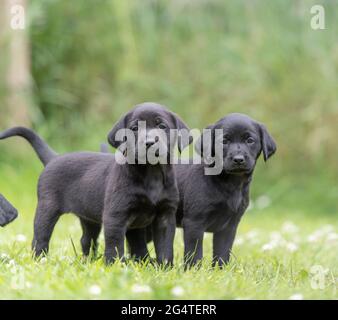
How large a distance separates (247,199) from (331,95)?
5051 mm

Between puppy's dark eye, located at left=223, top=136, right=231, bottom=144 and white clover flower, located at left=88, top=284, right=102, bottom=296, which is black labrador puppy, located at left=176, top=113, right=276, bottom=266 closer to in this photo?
puppy's dark eye, located at left=223, top=136, right=231, bottom=144

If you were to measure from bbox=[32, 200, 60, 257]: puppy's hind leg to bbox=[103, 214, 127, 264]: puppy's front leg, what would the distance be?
579mm

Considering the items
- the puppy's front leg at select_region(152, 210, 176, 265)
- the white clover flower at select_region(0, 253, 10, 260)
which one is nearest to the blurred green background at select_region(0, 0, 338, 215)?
the white clover flower at select_region(0, 253, 10, 260)

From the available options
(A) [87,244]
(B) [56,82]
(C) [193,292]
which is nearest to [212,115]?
(B) [56,82]

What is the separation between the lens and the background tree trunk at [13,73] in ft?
32.2

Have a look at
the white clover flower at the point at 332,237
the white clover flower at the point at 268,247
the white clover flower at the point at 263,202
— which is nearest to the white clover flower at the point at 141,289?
the white clover flower at the point at 268,247

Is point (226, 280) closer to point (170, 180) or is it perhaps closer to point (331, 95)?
point (170, 180)

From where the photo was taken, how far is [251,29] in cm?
1030

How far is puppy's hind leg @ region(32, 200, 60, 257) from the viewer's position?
4.93m

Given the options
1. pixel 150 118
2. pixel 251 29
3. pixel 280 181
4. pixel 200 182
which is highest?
pixel 251 29

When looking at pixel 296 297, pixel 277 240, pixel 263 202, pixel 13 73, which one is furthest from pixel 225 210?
pixel 13 73

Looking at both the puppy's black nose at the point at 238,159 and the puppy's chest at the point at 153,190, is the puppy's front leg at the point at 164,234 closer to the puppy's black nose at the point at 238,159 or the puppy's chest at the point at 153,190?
the puppy's chest at the point at 153,190

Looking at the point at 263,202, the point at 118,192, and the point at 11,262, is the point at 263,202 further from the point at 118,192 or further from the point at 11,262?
the point at 11,262

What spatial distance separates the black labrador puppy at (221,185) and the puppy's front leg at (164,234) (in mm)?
176
